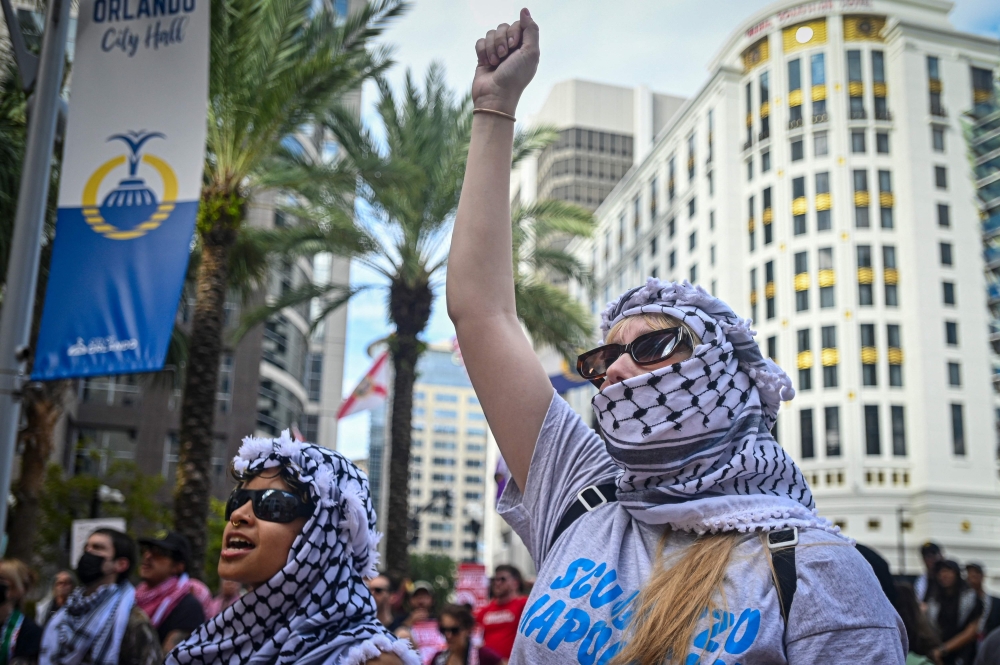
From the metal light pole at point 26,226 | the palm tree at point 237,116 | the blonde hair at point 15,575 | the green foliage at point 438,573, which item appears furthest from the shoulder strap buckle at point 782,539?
the green foliage at point 438,573

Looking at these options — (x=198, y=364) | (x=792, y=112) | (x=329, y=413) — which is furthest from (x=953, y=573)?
(x=329, y=413)

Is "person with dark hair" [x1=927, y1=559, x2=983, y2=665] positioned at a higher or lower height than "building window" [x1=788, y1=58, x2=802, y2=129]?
lower

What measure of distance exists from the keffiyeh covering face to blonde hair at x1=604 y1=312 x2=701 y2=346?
4.48 ft

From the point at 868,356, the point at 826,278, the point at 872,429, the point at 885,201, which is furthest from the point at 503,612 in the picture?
the point at 885,201

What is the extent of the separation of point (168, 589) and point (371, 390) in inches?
598

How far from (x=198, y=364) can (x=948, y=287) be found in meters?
46.9

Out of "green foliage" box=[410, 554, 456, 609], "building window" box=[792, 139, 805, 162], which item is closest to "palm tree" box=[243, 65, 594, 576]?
"building window" box=[792, 139, 805, 162]

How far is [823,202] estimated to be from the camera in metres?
52.8

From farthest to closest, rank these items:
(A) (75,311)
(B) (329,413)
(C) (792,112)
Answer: (B) (329,413) → (C) (792,112) → (A) (75,311)

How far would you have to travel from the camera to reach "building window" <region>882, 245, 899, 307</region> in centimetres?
5100

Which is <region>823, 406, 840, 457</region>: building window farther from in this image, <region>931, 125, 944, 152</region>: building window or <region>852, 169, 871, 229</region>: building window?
<region>931, 125, 944, 152</region>: building window

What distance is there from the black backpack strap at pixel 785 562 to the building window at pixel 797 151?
55.9 meters

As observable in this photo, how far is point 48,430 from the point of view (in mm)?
18016

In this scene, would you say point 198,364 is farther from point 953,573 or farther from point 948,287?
point 948,287
